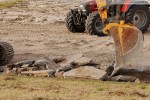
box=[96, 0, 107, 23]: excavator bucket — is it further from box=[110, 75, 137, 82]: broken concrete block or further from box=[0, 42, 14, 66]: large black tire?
box=[110, 75, 137, 82]: broken concrete block

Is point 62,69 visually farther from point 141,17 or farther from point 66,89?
point 141,17

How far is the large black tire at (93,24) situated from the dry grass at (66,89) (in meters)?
6.78

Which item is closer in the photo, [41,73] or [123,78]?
[123,78]

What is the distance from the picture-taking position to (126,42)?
36.9ft

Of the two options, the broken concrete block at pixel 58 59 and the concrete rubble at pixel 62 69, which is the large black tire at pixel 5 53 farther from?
the broken concrete block at pixel 58 59

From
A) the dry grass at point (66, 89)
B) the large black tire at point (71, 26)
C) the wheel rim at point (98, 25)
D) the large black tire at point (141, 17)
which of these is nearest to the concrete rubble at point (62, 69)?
the dry grass at point (66, 89)

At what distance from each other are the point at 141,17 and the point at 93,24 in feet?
6.28

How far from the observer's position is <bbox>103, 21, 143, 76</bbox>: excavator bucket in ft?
36.6

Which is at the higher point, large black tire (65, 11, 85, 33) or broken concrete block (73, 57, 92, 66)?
broken concrete block (73, 57, 92, 66)

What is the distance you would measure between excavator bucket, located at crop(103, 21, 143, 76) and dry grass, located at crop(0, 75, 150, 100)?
39.3 inches

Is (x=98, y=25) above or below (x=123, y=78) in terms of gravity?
below

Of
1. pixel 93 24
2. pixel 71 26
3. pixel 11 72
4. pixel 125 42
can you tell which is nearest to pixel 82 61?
pixel 125 42

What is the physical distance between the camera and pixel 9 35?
696 inches

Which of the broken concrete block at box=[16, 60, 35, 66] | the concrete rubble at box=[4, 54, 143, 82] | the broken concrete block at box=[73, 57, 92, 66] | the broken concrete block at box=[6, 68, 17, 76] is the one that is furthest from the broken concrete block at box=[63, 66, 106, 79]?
the broken concrete block at box=[16, 60, 35, 66]
